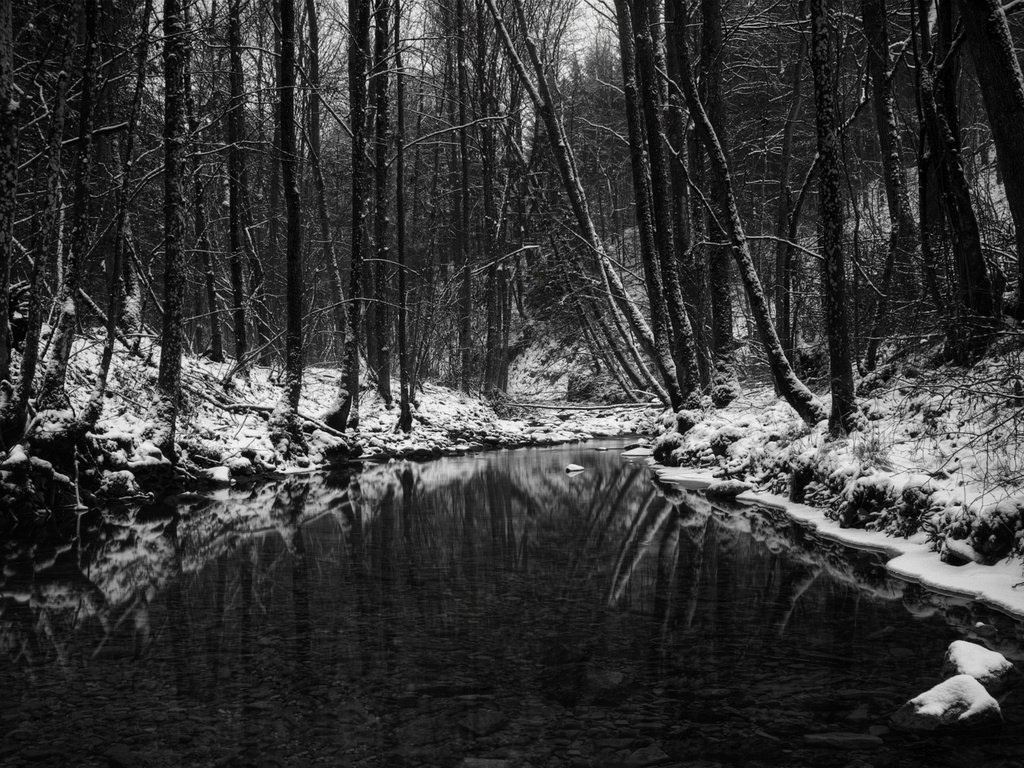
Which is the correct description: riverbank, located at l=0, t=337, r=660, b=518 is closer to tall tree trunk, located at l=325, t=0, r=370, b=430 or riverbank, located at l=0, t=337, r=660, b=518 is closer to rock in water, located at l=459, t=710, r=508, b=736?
tall tree trunk, located at l=325, t=0, r=370, b=430

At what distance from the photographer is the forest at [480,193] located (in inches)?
337

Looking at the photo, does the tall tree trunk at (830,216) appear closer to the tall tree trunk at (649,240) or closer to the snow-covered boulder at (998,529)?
the snow-covered boulder at (998,529)

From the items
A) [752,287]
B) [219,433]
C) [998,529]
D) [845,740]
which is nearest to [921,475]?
[998,529]

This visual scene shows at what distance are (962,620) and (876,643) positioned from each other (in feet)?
2.77

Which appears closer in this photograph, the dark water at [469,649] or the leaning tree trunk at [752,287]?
the dark water at [469,649]

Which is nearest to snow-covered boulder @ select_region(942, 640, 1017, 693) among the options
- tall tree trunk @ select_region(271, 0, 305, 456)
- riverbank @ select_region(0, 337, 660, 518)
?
riverbank @ select_region(0, 337, 660, 518)

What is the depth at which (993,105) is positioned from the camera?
6176mm

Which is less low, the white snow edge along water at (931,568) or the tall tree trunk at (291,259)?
the tall tree trunk at (291,259)

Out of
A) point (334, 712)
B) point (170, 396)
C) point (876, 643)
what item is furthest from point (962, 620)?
point (170, 396)

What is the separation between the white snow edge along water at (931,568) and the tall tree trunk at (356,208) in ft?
38.3

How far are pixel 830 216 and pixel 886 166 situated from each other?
320cm

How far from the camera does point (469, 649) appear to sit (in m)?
4.53

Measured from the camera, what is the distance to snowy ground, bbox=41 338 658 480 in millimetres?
11969

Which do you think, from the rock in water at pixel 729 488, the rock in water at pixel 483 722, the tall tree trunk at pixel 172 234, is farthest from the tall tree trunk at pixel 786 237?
the rock in water at pixel 483 722
